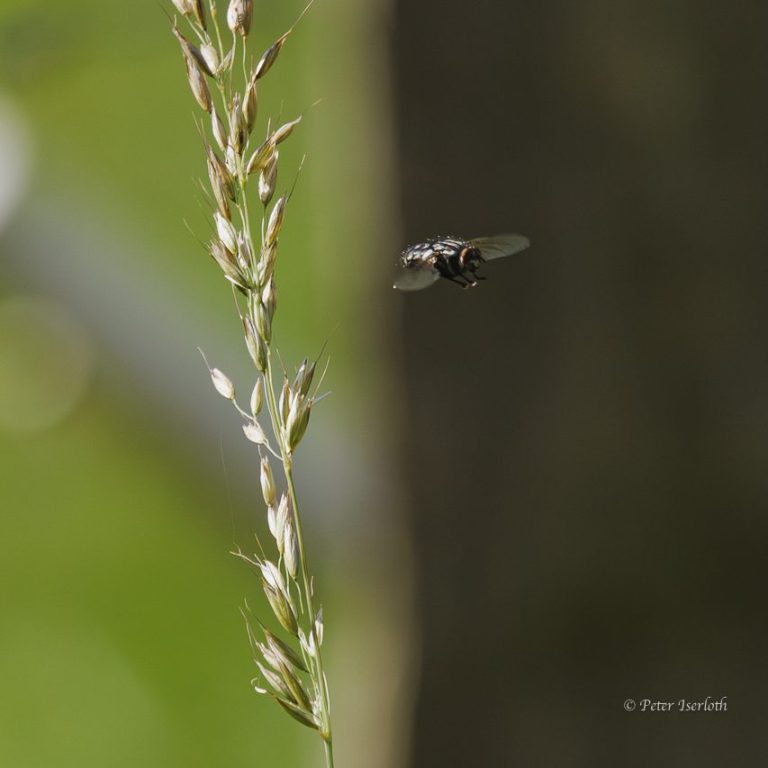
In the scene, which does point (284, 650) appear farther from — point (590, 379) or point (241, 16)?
point (590, 379)

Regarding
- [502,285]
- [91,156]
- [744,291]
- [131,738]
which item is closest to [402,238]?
[502,285]

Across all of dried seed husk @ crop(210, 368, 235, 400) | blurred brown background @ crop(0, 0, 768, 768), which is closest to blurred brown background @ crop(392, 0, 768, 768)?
blurred brown background @ crop(0, 0, 768, 768)

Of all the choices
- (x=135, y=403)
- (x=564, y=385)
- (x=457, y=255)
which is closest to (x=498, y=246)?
(x=457, y=255)

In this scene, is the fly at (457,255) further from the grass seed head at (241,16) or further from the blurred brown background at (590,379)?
the blurred brown background at (590,379)

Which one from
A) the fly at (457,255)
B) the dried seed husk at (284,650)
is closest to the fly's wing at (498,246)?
the fly at (457,255)

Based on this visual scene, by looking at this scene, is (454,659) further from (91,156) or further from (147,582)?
(91,156)
